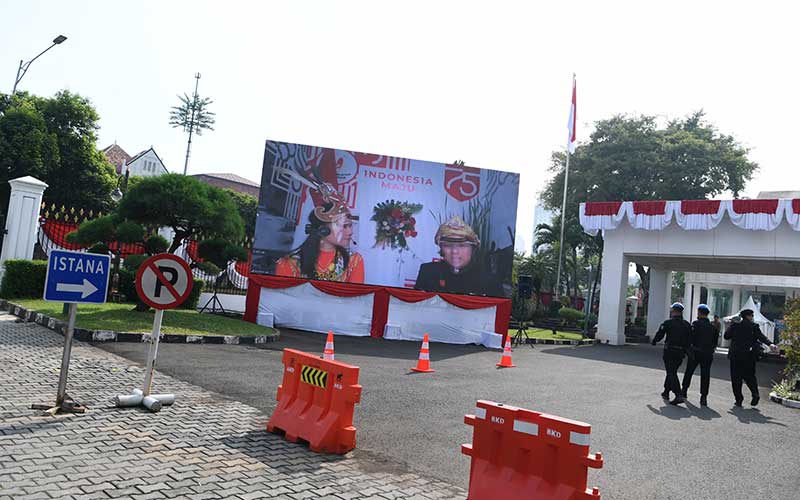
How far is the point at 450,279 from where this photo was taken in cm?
1998

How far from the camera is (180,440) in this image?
5570 mm

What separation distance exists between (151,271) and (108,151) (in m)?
68.7

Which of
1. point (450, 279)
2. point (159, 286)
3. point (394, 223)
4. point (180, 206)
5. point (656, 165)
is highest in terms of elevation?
point (656, 165)

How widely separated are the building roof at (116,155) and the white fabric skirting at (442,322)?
54.3 m

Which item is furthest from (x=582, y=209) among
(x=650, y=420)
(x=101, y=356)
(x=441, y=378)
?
(x=101, y=356)

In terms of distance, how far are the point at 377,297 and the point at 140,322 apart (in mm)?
8046

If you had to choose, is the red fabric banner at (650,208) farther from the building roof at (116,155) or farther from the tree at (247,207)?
the building roof at (116,155)

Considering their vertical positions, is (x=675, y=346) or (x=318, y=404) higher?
(x=675, y=346)

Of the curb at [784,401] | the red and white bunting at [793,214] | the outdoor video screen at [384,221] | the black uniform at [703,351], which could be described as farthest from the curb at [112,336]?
the red and white bunting at [793,214]

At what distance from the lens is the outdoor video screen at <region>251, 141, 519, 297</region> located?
1942 centimetres

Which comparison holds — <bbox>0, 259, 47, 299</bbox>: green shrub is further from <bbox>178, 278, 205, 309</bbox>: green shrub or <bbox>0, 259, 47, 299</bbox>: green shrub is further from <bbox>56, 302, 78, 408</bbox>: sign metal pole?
<bbox>56, 302, 78, 408</bbox>: sign metal pole

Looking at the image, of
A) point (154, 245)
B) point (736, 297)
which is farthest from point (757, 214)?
point (736, 297)

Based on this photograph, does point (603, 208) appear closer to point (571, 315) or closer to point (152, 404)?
point (571, 315)

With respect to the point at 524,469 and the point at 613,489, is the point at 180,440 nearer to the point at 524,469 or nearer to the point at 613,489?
the point at 524,469
